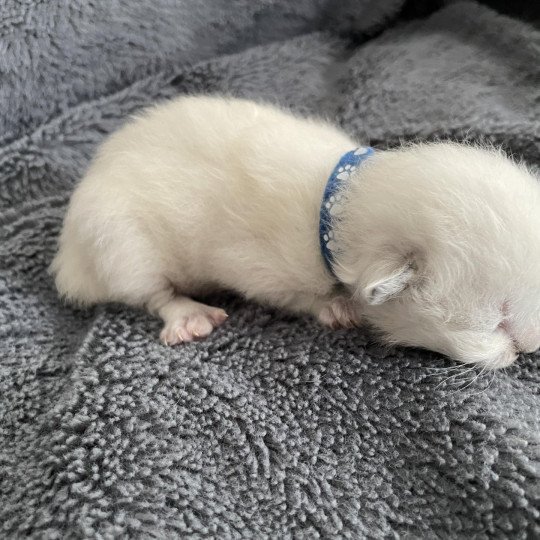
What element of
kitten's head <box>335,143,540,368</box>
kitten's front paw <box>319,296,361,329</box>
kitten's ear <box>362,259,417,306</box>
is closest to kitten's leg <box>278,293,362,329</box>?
kitten's front paw <box>319,296,361,329</box>

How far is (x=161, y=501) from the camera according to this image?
116 cm

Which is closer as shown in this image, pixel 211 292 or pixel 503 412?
pixel 503 412

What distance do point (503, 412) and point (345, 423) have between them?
1.05 feet

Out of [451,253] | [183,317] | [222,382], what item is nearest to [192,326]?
[183,317]

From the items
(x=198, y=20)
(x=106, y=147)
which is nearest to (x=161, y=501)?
(x=106, y=147)

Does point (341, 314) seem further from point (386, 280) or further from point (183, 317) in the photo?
point (183, 317)

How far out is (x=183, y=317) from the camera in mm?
1623

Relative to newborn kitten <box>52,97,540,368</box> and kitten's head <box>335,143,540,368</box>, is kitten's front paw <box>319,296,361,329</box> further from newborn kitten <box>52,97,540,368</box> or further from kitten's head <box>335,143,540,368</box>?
kitten's head <box>335,143,540,368</box>

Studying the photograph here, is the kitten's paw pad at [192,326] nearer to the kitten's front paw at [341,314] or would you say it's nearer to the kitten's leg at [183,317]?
the kitten's leg at [183,317]

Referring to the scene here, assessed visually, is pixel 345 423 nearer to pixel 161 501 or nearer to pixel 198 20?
pixel 161 501

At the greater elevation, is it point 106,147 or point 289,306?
point 106,147

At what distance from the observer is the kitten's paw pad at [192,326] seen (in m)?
1.56

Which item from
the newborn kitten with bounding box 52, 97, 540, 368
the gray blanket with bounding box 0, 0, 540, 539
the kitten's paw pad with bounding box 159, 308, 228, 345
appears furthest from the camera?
the kitten's paw pad with bounding box 159, 308, 228, 345

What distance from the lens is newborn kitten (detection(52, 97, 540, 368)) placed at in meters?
1.26
